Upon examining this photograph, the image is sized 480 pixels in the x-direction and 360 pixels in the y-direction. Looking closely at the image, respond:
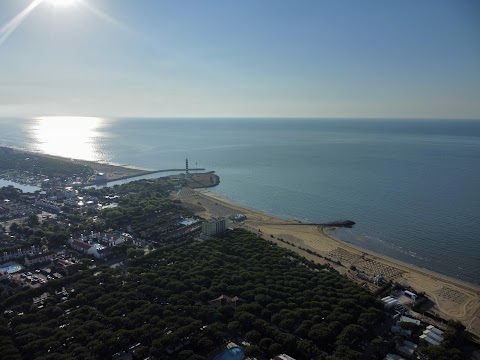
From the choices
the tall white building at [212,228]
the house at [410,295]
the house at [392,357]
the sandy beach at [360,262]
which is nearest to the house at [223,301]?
the house at [392,357]

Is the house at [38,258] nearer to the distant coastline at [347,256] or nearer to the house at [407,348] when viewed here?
the distant coastline at [347,256]

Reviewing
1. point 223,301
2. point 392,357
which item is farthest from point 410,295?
point 223,301

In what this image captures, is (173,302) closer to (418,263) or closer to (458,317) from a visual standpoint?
(458,317)

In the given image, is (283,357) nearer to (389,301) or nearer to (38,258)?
(389,301)

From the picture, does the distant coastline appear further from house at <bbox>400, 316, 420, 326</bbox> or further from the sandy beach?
house at <bbox>400, 316, 420, 326</bbox>

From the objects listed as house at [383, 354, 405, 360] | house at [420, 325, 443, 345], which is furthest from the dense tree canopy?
house at [420, 325, 443, 345]

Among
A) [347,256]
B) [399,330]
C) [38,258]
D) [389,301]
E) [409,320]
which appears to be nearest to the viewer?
[399,330]
